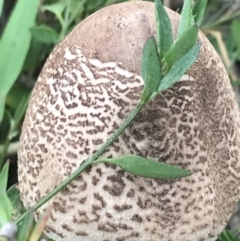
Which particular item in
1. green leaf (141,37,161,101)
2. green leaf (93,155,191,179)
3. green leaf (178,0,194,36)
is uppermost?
green leaf (178,0,194,36)

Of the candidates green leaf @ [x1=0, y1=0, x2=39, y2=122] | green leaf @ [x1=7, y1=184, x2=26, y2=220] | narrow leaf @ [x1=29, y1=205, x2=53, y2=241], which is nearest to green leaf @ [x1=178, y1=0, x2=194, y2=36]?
narrow leaf @ [x1=29, y1=205, x2=53, y2=241]

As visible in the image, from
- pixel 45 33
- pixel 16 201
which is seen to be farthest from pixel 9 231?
pixel 45 33

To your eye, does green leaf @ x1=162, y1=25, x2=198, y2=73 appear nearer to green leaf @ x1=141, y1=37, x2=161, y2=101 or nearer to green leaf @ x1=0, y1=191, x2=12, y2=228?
green leaf @ x1=141, y1=37, x2=161, y2=101

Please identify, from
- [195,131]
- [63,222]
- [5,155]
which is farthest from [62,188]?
[5,155]

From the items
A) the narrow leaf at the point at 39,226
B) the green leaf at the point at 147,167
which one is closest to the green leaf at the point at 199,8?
the green leaf at the point at 147,167

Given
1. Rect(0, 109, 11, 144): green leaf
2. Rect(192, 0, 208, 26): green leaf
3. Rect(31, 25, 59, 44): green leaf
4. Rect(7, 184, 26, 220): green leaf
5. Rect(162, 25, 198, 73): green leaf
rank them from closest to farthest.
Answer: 1. Rect(162, 25, 198, 73): green leaf
2. Rect(192, 0, 208, 26): green leaf
3. Rect(7, 184, 26, 220): green leaf
4. Rect(31, 25, 59, 44): green leaf
5. Rect(0, 109, 11, 144): green leaf

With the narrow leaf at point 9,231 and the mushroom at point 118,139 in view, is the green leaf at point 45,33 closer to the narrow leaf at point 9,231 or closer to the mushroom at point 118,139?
the mushroom at point 118,139

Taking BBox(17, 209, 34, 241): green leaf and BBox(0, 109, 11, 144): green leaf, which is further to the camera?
BBox(0, 109, 11, 144): green leaf
